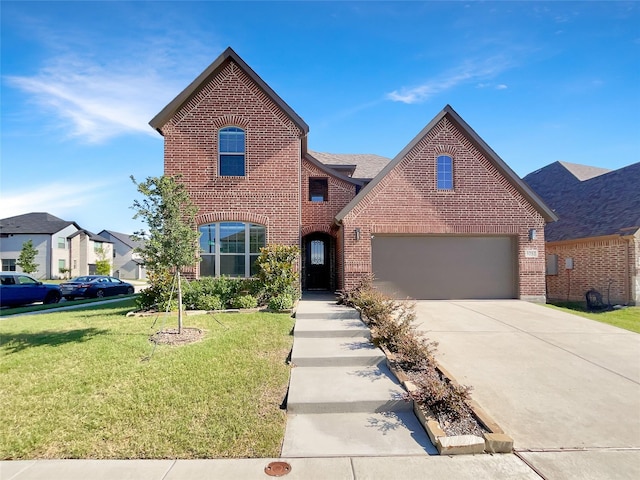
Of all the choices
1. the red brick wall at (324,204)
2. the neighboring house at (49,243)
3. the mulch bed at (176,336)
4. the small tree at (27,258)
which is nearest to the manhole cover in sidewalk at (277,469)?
the mulch bed at (176,336)

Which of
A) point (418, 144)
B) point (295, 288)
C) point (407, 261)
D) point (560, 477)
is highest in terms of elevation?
point (418, 144)

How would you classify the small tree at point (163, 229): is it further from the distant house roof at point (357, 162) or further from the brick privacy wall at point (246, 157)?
the distant house roof at point (357, 162)

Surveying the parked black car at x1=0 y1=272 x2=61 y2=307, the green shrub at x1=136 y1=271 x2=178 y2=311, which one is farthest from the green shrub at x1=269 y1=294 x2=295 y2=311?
the parked black car at x1=0 y1=272 x2=61 y2=307

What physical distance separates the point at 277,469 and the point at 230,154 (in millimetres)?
9924

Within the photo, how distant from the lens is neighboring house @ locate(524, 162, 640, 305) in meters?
12.9

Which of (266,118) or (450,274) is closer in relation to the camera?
(266,118)

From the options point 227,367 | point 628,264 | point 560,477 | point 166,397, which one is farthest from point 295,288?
point 628,264

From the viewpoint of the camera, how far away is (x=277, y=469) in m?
3.45

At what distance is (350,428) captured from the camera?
168 inches

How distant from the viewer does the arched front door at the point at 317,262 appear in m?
14.9

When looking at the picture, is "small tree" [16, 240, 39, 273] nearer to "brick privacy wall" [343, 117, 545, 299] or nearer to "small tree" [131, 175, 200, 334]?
"small tree" [131, 175, 200, 334]

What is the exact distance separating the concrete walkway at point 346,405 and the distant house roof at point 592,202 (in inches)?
494

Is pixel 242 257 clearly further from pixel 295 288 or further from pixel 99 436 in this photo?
pixel 99 436

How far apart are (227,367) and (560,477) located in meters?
4.42
